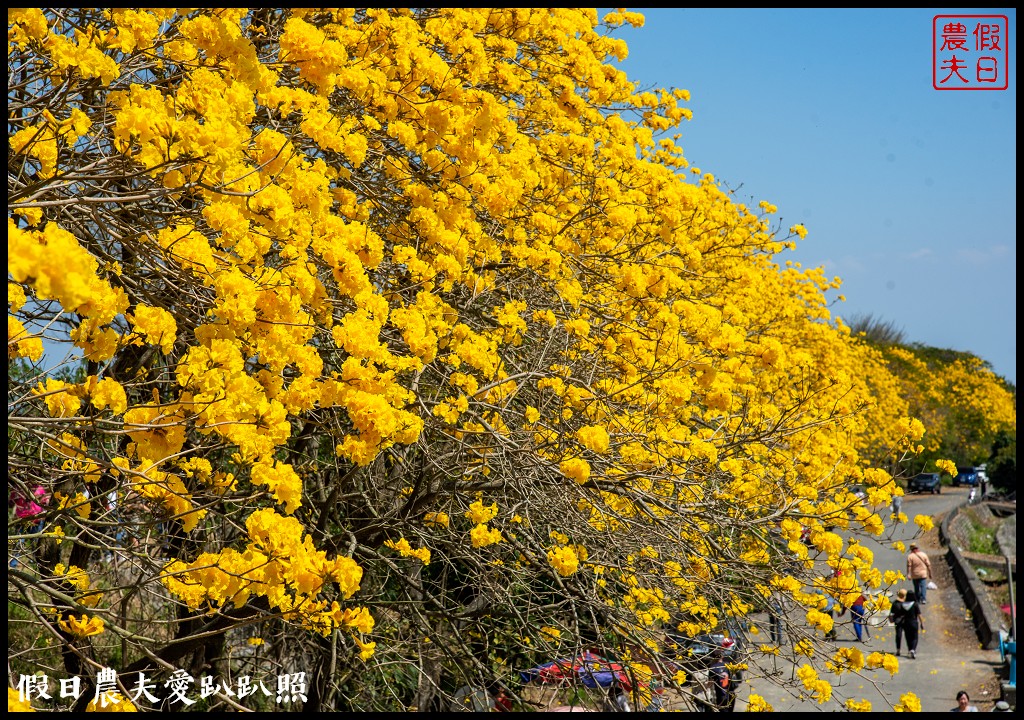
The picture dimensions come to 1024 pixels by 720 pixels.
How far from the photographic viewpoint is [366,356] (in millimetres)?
2953

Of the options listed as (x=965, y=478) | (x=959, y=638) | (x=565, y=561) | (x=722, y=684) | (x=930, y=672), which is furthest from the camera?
(x=965, y=478)

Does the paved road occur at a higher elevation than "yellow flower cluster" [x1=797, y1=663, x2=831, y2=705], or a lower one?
lower

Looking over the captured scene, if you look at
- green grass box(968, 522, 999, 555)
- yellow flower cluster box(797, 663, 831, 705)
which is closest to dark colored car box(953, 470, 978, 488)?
green grass box(968, 522, 999, 555)

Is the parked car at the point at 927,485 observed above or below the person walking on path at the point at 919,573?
above

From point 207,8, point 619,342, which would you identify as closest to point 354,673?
point 619,342

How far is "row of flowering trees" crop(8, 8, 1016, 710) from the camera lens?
2635 mm

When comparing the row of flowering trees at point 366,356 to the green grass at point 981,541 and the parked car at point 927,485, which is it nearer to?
the green grass at point 981,541

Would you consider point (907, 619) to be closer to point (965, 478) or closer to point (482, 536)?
point (482, 536)

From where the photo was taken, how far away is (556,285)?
5176 mm

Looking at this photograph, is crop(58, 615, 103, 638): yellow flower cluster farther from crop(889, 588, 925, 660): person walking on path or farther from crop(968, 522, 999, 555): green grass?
crop(968, 522, 999, 555): green grass

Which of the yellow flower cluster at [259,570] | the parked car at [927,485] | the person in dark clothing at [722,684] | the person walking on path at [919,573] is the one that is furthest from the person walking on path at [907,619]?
the parked car at [927,485]

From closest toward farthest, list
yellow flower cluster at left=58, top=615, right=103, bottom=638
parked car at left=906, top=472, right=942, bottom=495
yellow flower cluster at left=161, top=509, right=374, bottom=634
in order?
yellow flower cluster at left=161, top=509, right=374, bottom=634 < yellow flower cluster at left=58, top=615, right=103, bottom=638 < parked car at left=906, top=472, right=942, bottom=495

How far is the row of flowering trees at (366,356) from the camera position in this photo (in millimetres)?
2635

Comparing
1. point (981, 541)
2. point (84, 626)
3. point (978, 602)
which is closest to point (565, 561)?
point (84, 626)
